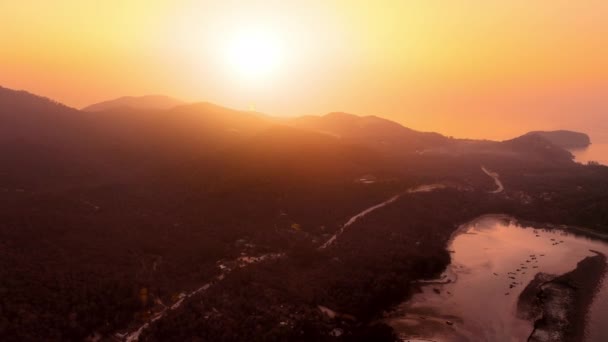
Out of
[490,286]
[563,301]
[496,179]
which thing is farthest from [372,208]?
[496,179]

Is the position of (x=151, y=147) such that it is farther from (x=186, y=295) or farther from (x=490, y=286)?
(x=490, y=286)

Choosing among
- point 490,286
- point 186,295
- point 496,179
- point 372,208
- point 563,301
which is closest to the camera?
point 186,295

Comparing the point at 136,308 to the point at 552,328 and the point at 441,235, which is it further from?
the point at 441,235

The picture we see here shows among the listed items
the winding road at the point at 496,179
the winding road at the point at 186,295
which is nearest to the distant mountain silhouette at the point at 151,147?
the winding road at the point at 496,179

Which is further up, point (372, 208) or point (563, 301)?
point (372, 208)

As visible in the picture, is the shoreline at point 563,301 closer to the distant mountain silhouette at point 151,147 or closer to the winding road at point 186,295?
the winding road at point 186,295

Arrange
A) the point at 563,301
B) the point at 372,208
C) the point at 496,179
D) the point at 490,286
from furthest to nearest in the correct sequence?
the point at 496,179
the point at 372,208
the point at 490,286
the point at 563,301

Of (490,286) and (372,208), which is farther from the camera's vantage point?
(372,208)

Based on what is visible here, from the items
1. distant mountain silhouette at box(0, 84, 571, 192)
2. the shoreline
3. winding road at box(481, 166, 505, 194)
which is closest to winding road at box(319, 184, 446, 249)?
distant mountain silhouette at box(0, 84, 571, 192)
